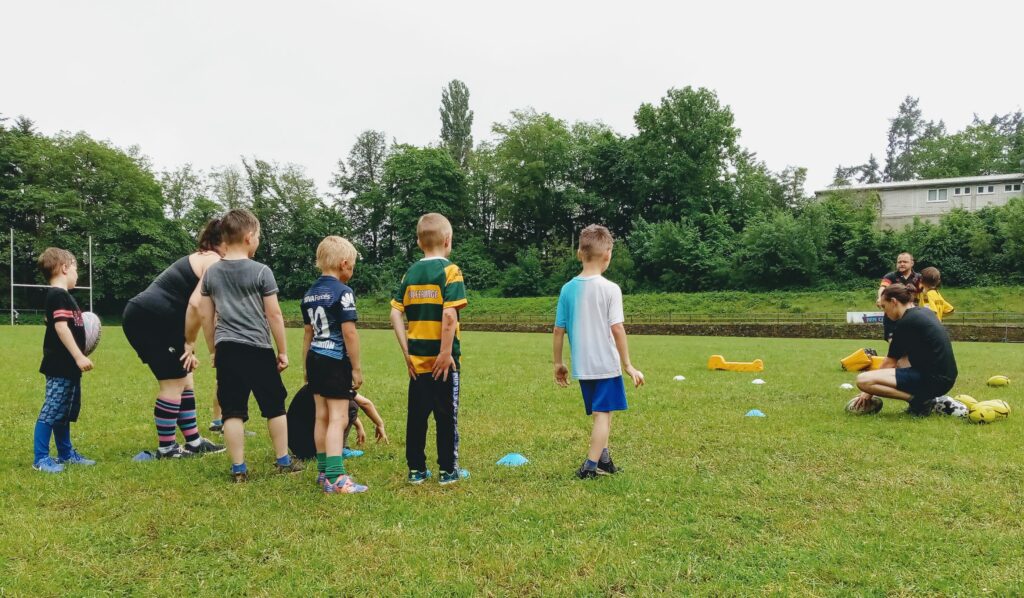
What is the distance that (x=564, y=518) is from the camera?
11.5 ft

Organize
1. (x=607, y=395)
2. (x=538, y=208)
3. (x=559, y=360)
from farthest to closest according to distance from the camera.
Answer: (x=538, y=208) → (x=559, y=360) → (x=607, y=395)

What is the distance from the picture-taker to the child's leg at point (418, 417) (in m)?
4.17

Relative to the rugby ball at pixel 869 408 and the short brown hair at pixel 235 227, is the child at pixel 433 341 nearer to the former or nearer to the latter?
the short brown hair at pixel 235 227

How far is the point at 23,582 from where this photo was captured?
9.07 feet

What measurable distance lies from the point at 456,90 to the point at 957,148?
177 ft

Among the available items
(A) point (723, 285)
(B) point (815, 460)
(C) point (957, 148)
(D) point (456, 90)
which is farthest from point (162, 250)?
(C) point (957, 148)

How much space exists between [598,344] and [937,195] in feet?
190

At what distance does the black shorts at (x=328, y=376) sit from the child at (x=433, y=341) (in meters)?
0.49

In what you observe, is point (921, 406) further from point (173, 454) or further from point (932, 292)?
point (173, 454)

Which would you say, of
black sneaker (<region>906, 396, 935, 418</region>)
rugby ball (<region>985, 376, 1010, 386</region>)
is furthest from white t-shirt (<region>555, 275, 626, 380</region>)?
rugby ball (<region>985, 376, 1010, 386</region>)

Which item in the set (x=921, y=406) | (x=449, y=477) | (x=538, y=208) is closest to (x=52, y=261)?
(x=449, y=477)

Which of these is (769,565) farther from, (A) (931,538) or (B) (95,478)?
(B) (95,478)

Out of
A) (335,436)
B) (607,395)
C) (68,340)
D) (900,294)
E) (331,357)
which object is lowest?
(335,436)

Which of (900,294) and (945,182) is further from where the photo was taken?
(945,182)
